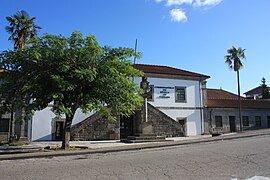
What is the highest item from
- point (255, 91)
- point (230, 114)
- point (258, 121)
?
point (255, 91)

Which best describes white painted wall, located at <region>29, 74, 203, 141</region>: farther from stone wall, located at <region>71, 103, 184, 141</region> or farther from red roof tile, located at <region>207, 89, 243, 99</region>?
red roof tile, located at <region>207, 89, 243, 99</region>

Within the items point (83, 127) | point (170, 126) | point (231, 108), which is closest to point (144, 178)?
point (83, 127)

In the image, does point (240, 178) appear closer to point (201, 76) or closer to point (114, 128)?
point (114, 128)

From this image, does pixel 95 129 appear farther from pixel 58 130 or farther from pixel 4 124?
pixel 4 124

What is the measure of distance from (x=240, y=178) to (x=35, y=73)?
1053 centimetres

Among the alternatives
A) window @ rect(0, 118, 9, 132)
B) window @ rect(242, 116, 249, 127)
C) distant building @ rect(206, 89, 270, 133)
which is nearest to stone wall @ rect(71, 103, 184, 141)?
distant building @ rect(206, 89, 270, 133)

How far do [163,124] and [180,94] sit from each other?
15.5 feet

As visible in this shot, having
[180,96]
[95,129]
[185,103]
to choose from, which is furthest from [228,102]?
[95,129]

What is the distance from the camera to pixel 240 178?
631 centimetres

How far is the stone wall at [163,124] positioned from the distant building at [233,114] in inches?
199

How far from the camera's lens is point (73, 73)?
12352 millimetres

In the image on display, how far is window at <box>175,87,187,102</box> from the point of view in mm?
26969

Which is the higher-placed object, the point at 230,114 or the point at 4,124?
the point at 230,114

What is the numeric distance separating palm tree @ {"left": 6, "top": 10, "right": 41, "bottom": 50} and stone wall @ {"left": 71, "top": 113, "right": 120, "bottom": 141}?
823 centimetres
